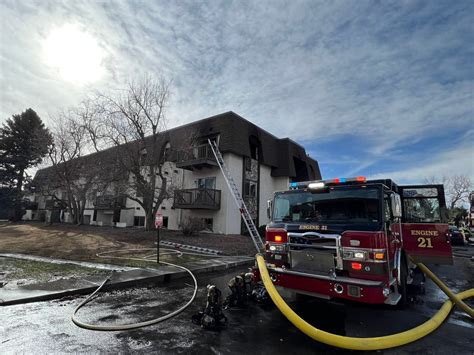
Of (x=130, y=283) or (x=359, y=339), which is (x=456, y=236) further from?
(x=130, y=283)

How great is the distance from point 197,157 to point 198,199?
11.7ft

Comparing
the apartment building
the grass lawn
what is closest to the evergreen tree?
the apartment building

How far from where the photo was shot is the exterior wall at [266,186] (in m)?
23.6

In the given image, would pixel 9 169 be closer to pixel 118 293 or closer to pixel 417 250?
pixel 118 293

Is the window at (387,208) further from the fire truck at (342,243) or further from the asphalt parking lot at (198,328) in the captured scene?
the asphalt parking lot at (198,328)

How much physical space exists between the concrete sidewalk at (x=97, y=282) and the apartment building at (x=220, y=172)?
34.9 feet

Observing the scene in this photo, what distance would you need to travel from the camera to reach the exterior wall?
23.6 meters

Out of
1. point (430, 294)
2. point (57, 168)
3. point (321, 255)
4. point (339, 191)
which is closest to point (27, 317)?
point (321, 255)

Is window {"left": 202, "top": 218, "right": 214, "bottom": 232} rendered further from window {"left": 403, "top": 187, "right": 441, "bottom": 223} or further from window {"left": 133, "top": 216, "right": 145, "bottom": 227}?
window {"left": 403, "top": 187, "right": 441, "bottom": 223}

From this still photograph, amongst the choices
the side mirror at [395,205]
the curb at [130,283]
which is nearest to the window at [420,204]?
the side mirror at [395,205]

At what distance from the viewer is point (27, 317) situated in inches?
182

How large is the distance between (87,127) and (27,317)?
65.5ft

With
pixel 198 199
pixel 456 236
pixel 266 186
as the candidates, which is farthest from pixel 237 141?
pixel 456 236

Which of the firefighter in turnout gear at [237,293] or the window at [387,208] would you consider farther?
the firefighter in turnout gear at [237,293]
